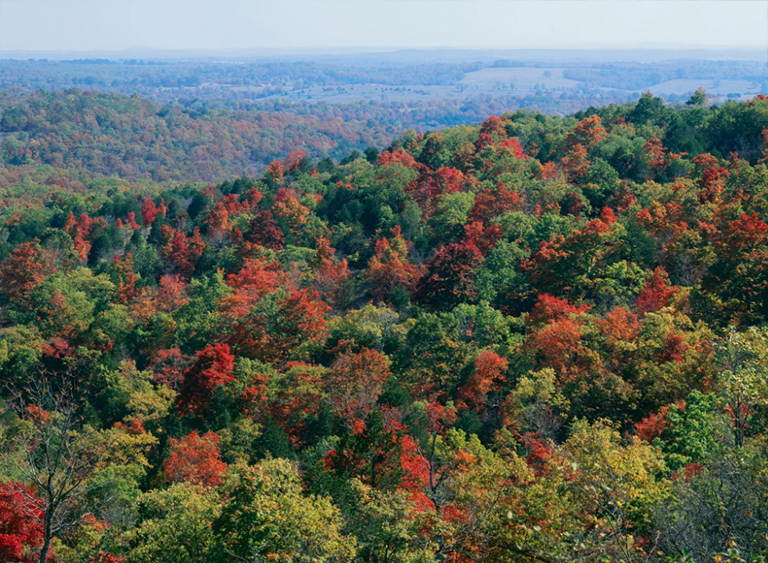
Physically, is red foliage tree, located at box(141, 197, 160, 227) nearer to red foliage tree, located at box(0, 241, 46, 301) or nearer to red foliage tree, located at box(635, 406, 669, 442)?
red foliage tree, located at box(0, 241, 46, 301)

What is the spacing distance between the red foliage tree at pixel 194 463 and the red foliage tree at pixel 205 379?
7.11 meters

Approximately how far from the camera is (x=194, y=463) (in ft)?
95.2

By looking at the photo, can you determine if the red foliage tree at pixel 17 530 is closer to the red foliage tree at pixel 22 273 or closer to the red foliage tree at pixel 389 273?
the red foliage tree at pixel 389 273

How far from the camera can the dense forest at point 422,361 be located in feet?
51.9

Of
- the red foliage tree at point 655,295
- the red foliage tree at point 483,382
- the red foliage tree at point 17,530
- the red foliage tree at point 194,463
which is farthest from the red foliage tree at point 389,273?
the red foliage tree at point 17,530

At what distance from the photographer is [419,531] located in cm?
1620

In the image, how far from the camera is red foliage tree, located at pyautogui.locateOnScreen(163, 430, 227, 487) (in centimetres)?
2803

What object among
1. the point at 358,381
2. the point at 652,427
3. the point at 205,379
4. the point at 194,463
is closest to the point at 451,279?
the point at 358,381

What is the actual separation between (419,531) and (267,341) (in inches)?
1089

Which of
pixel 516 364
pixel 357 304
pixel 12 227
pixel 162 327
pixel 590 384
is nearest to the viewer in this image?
pixel 590 384

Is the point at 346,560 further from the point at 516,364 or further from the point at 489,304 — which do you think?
the point at 489,304

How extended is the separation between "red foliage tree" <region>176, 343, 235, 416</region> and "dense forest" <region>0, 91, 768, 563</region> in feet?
0.60

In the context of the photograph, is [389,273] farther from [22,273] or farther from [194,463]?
[22,273]

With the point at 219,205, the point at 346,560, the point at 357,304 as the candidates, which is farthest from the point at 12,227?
the point at 346,560
